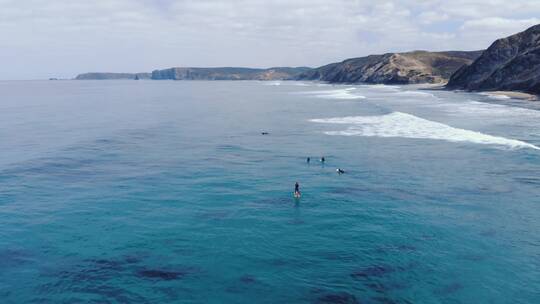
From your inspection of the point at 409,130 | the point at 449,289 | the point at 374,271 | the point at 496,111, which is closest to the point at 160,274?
the point at 374,271

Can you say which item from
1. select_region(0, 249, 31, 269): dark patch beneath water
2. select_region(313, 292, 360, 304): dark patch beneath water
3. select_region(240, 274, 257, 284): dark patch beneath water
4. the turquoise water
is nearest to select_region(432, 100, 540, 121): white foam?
the turquoise water

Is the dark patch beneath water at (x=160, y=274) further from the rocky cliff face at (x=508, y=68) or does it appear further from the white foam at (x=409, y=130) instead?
the rocky cliff face at (x=508, y=68)

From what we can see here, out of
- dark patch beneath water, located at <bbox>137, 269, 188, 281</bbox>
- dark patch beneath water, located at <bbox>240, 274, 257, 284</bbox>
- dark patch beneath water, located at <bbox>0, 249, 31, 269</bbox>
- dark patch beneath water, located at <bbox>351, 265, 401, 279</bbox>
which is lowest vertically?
dark patch beneath water, located at <bbox>0, 249, 31, 269</bbox>

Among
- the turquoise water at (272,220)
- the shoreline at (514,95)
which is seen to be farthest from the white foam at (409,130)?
the shoreline at (514,95)

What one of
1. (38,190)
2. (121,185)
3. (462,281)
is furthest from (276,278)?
(38,190)

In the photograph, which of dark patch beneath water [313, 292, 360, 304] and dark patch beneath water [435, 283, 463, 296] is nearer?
dark patch beneath water [313, 292, 360, 304]

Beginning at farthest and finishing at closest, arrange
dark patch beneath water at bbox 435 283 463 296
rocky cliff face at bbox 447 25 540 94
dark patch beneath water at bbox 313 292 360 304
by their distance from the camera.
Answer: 1. rocky cliff face at bbox 447 25 540 94
2. dark patch beneath water at bbox 435 283 463 296
3. dark patch beneath water at bbox 313 292 360 304

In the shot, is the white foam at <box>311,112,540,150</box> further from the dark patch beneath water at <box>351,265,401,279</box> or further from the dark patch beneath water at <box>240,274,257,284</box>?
the dark patch beneath water at <box>240,274,257,284</box>

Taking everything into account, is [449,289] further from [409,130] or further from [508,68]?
[508,68]
